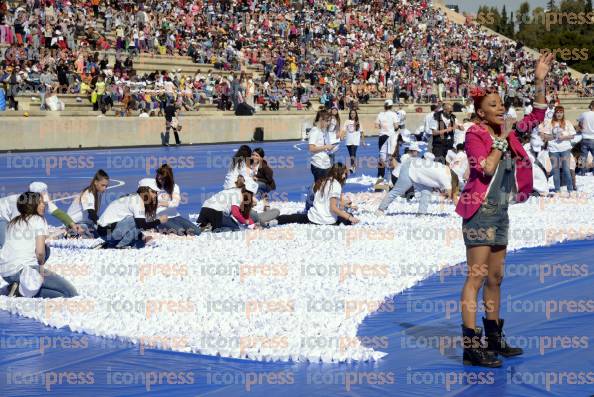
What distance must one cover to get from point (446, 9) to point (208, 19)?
30.2 meters

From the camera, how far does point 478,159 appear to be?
265 inches

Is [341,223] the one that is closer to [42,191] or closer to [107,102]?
[42,191]

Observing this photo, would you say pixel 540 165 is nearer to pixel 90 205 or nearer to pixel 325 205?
pixel 325 205

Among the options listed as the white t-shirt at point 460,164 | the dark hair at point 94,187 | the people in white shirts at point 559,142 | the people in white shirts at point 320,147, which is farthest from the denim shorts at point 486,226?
the people in white shirts at point 559,142

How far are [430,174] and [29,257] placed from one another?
7372 mm

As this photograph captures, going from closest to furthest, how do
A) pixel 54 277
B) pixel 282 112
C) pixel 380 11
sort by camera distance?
pixel 54 277 < pixel 282 112 < pixel 380 11

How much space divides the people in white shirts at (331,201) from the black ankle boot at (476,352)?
724 cm

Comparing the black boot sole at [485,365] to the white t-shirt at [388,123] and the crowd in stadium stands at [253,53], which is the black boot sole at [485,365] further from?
the crowd in stadium stands at [253,53]

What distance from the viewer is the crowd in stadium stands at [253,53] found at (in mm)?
33750

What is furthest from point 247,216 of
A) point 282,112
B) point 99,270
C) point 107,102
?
point 282,112

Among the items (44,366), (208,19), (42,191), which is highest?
(208,19)

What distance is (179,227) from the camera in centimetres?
1360

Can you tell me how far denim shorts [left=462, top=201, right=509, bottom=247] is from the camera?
267 inches

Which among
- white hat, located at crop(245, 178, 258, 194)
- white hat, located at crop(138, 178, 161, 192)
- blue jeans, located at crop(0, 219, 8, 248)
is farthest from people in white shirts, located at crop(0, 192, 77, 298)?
white hat, located at crop(245, 178, 258, 194)
